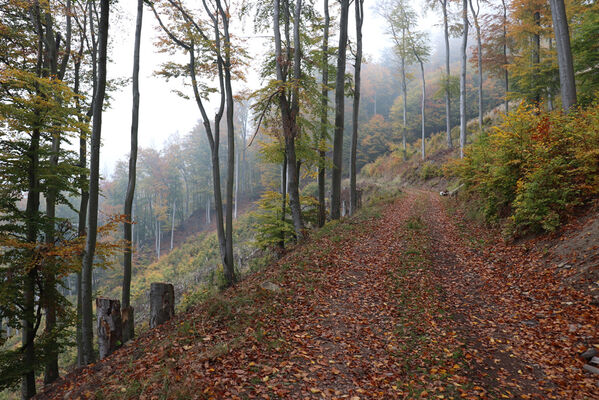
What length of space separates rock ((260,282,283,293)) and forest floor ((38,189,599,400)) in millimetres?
51

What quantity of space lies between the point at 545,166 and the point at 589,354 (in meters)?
4.61

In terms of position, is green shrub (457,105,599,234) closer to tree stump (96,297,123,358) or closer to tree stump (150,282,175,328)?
tree stump (150,282,175,328)

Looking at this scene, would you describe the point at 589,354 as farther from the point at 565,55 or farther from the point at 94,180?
the point at 94,180

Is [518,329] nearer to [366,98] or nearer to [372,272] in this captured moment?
[372,272]

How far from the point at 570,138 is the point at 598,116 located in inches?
24.8

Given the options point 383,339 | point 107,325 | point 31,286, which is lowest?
point 107,325

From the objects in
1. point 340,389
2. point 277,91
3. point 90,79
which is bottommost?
point 340,389

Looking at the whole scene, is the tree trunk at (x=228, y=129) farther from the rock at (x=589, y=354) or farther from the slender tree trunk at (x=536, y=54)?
the slender tree trunk at (x=536, y=54)

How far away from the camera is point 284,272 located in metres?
7.20

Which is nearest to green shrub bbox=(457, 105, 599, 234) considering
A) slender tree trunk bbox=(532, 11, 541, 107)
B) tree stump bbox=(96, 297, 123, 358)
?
slender tree trunk bbox=(532, 11, 541, 107)

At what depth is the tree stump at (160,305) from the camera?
22.1 feet

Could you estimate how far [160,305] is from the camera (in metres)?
6.77

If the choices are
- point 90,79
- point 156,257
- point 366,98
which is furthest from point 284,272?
point 366,98

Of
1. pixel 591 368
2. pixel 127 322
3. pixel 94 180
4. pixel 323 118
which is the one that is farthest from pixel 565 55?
pixel 127 322
